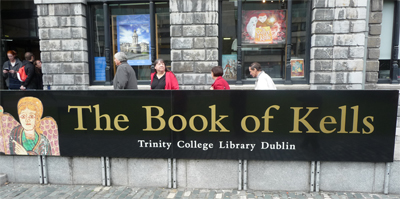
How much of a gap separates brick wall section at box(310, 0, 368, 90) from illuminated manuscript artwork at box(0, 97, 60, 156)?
24.2 feet

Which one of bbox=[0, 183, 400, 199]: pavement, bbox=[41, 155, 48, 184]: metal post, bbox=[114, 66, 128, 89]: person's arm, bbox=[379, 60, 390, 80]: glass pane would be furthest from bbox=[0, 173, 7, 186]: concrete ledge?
bbox=[379, 60, 390, 80]: glass pane

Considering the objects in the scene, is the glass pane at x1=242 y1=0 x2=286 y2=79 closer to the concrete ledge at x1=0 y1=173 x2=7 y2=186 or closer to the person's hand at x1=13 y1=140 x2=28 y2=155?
the person's hand at x1=13 y1=140 x2=28 y2=155

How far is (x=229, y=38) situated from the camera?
28.8ft

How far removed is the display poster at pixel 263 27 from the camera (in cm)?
868

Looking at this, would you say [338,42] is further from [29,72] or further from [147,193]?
[29,72]

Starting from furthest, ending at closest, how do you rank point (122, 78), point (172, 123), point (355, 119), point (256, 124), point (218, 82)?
point (122, 78) → point (218, 82) → point (172, 123) → point (256, 124) → point (355, 119)

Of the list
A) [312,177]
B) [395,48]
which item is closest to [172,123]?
[312,177]

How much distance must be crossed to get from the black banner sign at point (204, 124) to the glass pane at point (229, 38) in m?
5.34

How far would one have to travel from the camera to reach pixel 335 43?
309 inches

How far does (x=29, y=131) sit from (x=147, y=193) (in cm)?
212

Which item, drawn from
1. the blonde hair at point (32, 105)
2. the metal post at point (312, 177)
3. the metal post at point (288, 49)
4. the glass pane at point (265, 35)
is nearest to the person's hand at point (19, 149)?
the blonde hair at point (32, 105)

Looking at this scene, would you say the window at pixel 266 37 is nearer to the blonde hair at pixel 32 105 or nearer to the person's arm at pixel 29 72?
the person's arm at pixel 29 72

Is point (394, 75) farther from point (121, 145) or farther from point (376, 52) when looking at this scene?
point (121, 145)

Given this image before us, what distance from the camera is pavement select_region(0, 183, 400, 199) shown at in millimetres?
3621
